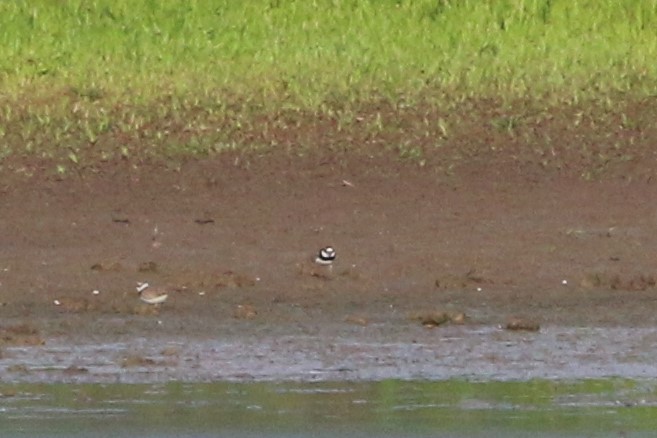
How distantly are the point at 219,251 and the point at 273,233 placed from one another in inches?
14.1

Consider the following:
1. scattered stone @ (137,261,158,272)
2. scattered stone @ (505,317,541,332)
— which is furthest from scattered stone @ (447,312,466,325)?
scattered stone @ (137,261,158,272)

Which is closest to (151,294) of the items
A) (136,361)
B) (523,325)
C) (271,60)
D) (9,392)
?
(136,361)

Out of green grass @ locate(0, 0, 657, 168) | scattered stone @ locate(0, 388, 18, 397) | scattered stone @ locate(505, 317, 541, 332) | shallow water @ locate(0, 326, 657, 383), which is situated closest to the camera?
scattered stone @ locate(0, 388, 18, 397)

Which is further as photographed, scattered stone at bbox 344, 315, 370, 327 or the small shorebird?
the small shorebird

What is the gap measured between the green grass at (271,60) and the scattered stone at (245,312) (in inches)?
94.3

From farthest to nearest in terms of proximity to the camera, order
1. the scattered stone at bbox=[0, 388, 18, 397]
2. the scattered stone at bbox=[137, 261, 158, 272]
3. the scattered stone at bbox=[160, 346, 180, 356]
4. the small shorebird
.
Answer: the scattered stone at bbox=[137, 261, 158, 272]
the small shorebird
the scattered stone at bbox=[160, 346, 180, 356]
the scattered stone at bbox=[0, 388, 18, 397]

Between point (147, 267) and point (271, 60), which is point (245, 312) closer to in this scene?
point (147, 267)

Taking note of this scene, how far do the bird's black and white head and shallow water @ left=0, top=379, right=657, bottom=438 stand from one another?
6.41 ft

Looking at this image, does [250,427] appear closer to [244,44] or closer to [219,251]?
[219,251]

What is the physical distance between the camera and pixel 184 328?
786 centimetres

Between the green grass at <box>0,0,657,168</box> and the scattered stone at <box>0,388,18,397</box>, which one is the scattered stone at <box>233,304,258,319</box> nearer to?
the scattered stone at <box>0,388,18,397</box>

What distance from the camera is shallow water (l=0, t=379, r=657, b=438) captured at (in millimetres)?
6184

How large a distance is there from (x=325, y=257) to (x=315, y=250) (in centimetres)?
25

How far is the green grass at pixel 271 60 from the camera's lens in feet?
35.6
